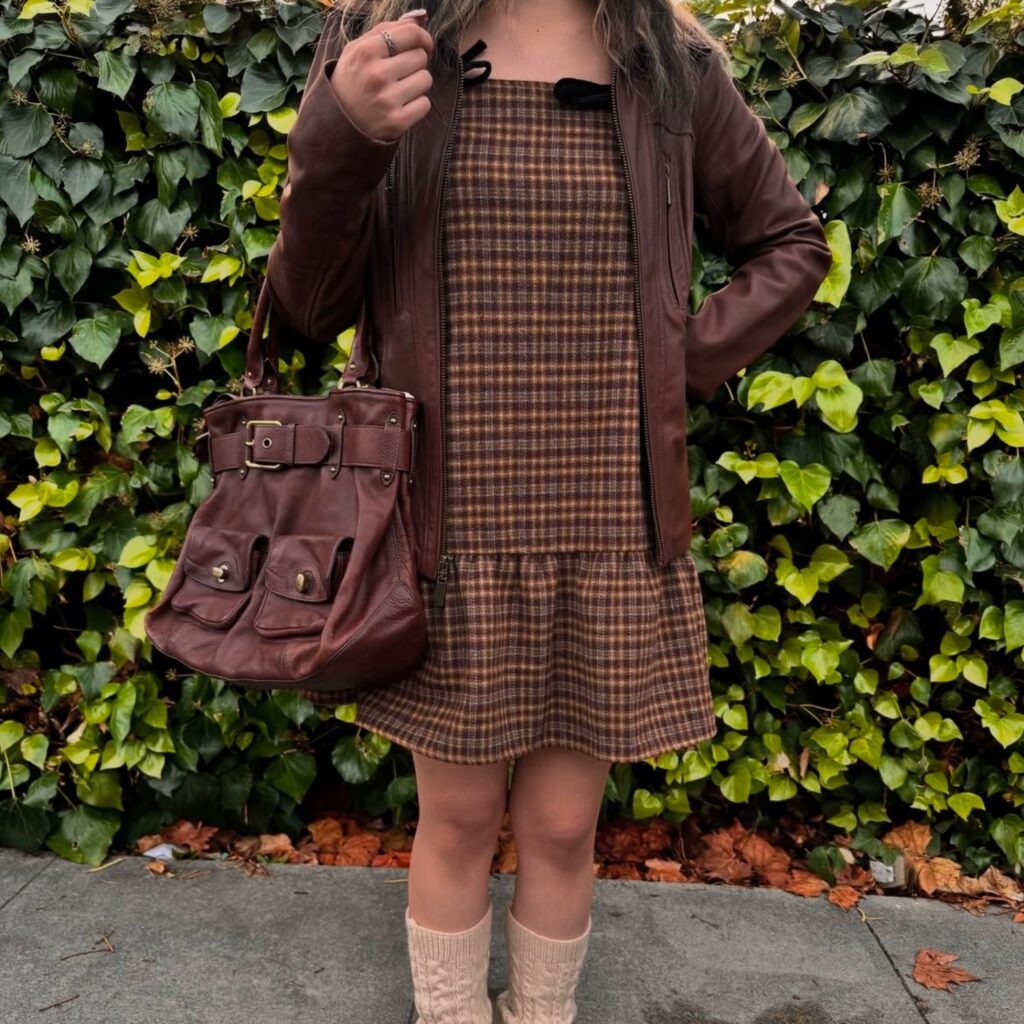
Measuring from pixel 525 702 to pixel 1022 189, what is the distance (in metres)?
1.71

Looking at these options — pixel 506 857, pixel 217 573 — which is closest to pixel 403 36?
pixel 217 573

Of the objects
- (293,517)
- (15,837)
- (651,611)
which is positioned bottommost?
(15,837)

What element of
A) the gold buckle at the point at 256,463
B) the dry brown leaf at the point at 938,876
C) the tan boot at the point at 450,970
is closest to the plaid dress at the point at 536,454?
the gold buckle at the point at 256,463

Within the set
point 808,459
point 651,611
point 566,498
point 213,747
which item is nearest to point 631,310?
point 566,498

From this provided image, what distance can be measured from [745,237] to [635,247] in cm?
30

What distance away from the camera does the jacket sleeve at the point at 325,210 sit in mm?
1226

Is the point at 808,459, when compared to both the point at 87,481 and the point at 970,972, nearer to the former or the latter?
the point at 970,972

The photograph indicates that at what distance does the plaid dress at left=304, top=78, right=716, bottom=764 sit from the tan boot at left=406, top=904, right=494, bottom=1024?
422 millimetres

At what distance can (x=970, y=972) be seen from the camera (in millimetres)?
2152

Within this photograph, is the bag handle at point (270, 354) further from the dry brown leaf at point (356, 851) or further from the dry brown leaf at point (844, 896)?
the dry brown leaf at point (844, 896)

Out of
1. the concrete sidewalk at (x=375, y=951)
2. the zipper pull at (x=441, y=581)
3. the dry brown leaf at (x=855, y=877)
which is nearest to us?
the zipper pull at (x=441, y=581)

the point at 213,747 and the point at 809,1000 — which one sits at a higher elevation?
the point at 213,747

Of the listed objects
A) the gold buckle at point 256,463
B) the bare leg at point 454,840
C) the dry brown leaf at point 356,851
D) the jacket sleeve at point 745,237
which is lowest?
the dry brown leaf at point 356,851

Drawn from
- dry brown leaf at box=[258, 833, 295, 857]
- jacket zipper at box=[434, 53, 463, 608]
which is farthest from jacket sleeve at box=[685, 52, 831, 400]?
dry brown leaf at box=[258, 833, 295, 857]
